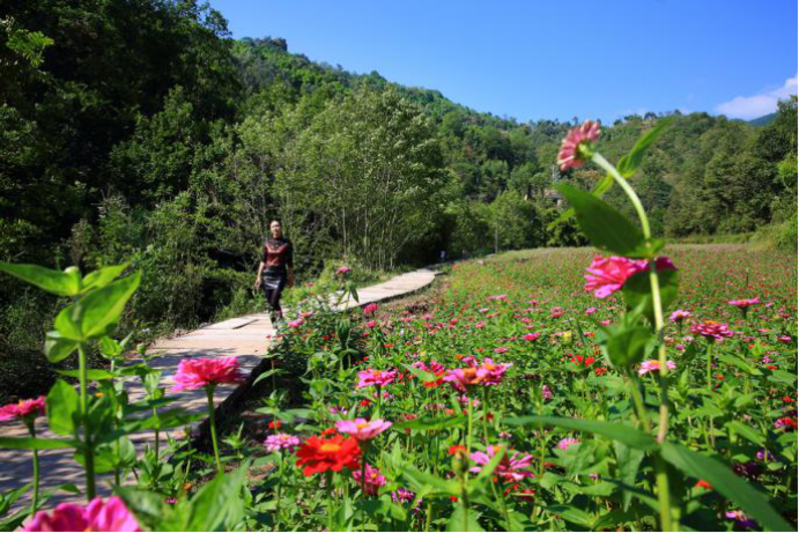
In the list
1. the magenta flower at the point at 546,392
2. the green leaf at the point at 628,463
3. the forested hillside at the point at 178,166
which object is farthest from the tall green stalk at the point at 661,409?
the forested hillside at the point at 178,166

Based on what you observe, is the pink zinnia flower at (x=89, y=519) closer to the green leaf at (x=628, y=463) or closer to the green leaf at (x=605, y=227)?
the green leaf at (x=605, y=227)

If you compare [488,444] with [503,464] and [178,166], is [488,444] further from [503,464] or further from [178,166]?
[178,166]

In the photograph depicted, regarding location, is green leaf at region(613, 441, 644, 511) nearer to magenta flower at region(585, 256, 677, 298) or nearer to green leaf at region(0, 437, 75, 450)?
magenta flower at region(585, 256, 677, 298)

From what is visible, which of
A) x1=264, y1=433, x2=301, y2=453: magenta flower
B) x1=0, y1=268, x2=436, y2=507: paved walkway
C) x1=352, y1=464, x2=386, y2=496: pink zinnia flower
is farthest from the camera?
x1=0, y1=268, x2=436, y2=507: paved walkway

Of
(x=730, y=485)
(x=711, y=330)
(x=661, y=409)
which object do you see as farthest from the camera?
(x=711, y=330)

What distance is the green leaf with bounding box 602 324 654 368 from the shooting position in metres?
0.63

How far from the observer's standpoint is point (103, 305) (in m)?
0.72

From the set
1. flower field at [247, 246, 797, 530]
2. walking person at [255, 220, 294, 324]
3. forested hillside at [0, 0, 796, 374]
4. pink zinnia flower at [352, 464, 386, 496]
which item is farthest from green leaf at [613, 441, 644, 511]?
walking person at [255, 220, 294, 324]

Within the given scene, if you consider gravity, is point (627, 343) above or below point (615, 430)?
above

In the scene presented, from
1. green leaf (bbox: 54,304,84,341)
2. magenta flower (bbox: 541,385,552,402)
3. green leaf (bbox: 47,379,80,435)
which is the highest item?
green leaf (bbox: 54,304,84,341)

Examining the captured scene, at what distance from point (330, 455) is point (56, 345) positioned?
505 millimetres

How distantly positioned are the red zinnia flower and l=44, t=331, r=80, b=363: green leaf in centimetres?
45

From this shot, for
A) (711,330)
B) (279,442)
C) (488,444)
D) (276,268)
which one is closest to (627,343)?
(488,444)

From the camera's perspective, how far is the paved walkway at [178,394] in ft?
6.83
